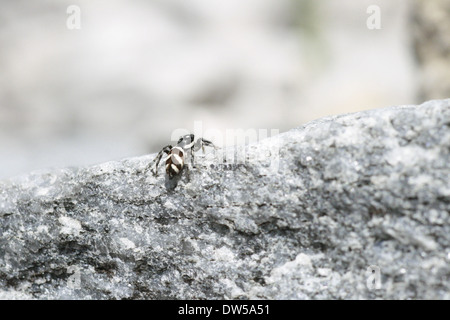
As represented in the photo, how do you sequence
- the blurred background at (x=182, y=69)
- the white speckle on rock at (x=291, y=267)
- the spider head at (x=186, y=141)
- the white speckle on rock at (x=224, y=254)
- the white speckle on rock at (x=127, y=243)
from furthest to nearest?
the blurred background at (x=182, y=69)
the spider head at (x=186, y=141)
the white speckle on rock at (x=127, y=243)
the white speckle on rock at (x=224, y=254)
the white speckle on rock at (x=291, y=267)

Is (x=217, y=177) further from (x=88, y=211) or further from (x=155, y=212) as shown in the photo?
(x=88, y=211)

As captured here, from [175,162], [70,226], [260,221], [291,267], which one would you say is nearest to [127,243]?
[70,226]

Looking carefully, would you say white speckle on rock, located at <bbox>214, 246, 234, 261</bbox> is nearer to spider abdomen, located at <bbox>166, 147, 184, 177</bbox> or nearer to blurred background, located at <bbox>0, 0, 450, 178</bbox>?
spider abdomen, located at <bbox>166, 147, 184, 177</bbox>

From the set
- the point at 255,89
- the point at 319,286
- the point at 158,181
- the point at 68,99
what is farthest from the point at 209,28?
the point at 319,286

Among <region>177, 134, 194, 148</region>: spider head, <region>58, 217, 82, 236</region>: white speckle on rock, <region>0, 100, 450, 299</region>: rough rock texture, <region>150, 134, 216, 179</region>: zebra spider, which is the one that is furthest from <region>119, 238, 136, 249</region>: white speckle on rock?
<region>177, 134, 194, 148</region>: spider head

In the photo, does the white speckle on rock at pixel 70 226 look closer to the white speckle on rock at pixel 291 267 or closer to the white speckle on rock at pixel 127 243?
the white speckle on rock at pixel 127 243

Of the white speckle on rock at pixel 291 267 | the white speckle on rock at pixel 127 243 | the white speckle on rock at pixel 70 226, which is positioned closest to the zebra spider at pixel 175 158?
the white speckle on rock at pixel 127 243

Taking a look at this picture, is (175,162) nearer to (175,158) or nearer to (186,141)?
(175,158)
